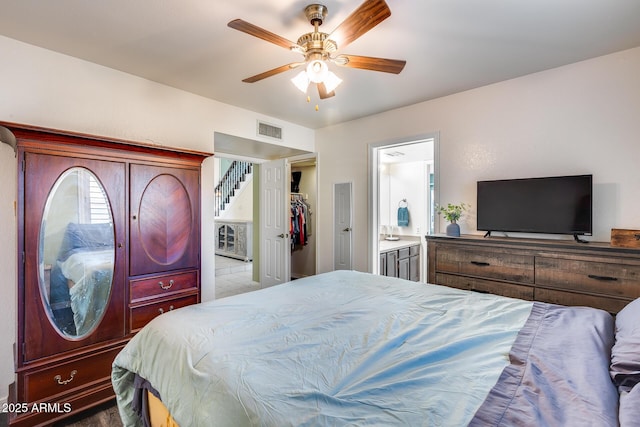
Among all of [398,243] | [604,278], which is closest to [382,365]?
[604,278]

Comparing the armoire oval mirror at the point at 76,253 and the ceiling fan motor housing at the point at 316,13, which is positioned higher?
the ceiling fan motor housing at the point at 316,13

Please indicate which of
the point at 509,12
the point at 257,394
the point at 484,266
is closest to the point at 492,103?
the point at 509,12

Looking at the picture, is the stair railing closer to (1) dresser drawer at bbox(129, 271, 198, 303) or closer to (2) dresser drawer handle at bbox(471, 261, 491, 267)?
(1) dresser drawer at bbox(129, 271, 198, 303)

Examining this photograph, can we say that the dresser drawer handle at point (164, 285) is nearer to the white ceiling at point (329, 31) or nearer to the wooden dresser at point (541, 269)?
the white ceiling at point (329, 31)

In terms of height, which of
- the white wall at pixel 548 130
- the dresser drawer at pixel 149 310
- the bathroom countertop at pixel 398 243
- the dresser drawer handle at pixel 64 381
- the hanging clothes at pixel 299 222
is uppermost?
A: the white wall at pixel 548 130

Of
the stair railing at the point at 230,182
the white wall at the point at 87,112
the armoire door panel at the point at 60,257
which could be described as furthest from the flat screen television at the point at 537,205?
the stair railing at the point at 230,182

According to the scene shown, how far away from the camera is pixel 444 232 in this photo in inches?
124

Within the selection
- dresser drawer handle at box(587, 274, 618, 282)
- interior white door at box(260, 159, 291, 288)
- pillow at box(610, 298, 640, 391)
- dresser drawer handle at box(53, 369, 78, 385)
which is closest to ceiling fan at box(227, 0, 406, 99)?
pillow at box(610, 298, 640, 391)

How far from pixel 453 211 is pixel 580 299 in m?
1.21

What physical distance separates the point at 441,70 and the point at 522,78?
817 millimetres

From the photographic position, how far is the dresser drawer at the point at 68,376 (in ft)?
5.78

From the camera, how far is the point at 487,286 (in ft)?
8.34

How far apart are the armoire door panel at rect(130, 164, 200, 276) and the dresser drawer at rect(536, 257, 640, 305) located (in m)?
2.86

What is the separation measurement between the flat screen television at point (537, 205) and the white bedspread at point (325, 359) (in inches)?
47.8
